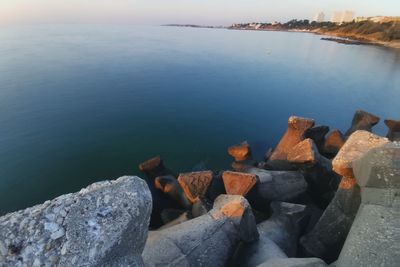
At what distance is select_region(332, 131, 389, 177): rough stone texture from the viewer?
6.00 m

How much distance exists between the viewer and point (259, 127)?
17797mm

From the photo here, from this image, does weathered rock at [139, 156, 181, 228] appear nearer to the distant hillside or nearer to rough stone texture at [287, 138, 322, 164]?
rough stone texture at [287, 138, 322, 164]

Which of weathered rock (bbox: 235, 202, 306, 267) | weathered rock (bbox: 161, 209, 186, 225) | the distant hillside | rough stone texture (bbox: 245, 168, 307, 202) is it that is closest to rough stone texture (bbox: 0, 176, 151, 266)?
weathered rock (bbox: 235, 202, 306, 267)

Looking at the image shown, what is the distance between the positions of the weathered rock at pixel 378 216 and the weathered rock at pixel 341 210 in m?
0.84

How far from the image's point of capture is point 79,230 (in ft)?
11.1

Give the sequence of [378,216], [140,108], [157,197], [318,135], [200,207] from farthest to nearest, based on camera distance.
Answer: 1. [140,108]
2. [318,135]
3. [157,197]
4. [200,207]
5. [378,216]

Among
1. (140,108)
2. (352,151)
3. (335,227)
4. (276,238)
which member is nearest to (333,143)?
(352,151)

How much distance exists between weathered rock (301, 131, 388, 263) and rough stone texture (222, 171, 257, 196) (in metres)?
1.66

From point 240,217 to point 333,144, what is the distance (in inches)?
244

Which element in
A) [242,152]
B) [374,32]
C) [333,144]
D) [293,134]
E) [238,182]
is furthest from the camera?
[374,32]

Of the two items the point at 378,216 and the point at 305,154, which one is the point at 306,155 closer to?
the point at 305,154

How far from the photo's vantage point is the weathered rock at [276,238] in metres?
5.72

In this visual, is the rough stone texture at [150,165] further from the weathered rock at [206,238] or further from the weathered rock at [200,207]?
the weathered rock at [206,238]

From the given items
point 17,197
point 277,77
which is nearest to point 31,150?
point 17,197
